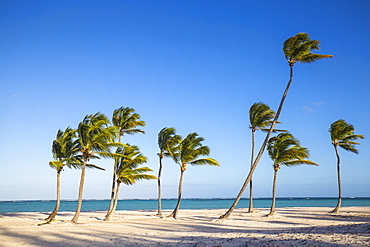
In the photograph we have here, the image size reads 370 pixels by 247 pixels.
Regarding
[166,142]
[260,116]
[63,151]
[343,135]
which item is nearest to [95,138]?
[63,151]

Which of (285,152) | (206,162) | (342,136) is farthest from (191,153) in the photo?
(342,136)

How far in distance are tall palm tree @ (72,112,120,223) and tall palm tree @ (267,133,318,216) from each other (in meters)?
13.4

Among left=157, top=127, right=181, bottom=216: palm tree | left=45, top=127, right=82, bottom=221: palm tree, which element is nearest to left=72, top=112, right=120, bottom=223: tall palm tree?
left=45, top=127, right=82, bottom=221: palm tree

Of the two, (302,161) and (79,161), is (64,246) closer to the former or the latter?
(79,161)

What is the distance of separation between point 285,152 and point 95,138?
49.0ft

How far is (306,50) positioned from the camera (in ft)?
72.2

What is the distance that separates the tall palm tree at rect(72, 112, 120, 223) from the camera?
19.8 meters

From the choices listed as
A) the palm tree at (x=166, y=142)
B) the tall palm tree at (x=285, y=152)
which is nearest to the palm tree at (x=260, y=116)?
the tall palm tree at (x=285, y=152)

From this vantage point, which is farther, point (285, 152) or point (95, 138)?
point (285, 152)

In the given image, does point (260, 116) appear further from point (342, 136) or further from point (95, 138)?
point (95, 138)

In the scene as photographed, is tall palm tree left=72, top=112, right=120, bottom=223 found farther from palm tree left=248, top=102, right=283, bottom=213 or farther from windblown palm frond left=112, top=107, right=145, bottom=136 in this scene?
palm tree left=248, top=102, right=283, bottom=213

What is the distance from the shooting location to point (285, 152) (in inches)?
984

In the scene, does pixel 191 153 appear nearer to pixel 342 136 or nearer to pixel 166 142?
pixel 166 142

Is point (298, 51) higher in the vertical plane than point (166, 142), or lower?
higher
